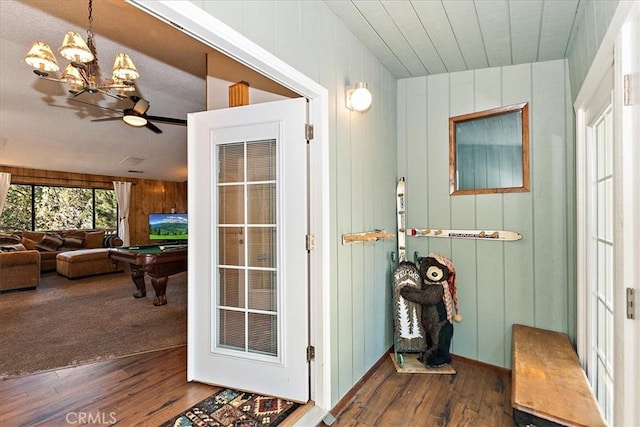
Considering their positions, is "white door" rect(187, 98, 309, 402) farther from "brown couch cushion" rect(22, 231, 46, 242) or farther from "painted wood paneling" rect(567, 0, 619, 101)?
"brown couch cushion" rect(22, 231, 46, 242)

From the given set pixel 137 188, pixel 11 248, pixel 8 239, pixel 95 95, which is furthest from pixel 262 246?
pixel 137 188

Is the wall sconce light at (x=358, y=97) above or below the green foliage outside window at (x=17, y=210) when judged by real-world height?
above

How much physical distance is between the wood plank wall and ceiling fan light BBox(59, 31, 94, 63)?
6.78 m

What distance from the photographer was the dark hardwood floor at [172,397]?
199 cm

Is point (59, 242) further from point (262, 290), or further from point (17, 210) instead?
point (262, 290)

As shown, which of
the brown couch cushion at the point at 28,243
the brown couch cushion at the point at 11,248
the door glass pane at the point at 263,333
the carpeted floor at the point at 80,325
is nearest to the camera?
the door glass pane at the point at 263,333

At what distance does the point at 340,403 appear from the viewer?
83.6 inches

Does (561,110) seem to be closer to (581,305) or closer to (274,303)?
(581,305)

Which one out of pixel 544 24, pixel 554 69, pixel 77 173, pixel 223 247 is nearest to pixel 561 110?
pixel 554 69

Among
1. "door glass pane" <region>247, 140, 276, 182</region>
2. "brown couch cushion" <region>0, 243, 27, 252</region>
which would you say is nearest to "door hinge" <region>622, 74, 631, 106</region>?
"door glass pane" <region>247, 140, 276, 182</region>

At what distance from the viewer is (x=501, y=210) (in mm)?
2725

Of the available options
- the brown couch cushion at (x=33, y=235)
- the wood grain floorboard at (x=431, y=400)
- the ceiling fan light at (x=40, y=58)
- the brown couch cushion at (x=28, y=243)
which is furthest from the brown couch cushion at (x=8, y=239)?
the wood grain floorboard at (x=431, y=400)

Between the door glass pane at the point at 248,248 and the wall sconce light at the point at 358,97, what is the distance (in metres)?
0.61

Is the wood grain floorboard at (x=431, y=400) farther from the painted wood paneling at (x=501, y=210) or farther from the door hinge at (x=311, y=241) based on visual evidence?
the door hinge at (x=311, y=241)
